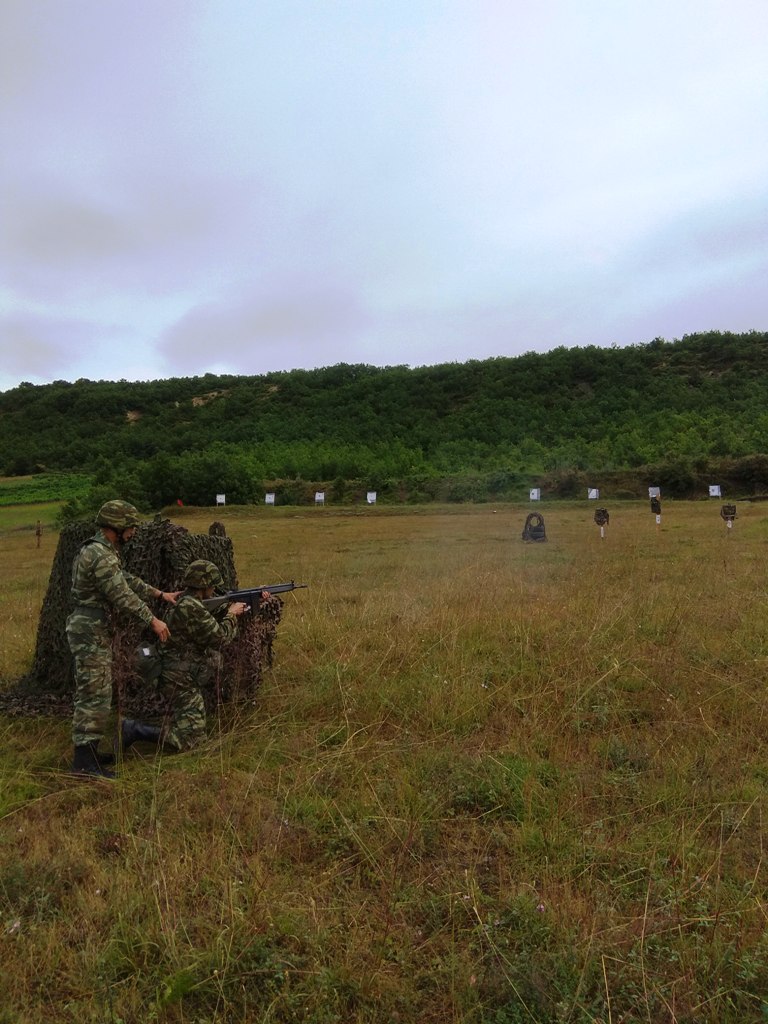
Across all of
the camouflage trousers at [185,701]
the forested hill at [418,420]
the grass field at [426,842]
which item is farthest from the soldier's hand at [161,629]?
the forested hill at [418,420]

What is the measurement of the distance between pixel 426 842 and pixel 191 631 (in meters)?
2.14

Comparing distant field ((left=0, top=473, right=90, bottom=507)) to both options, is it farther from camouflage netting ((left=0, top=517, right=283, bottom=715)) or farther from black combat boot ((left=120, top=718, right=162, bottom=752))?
black combat boot ((left=120, top=718, right=162, bottom=752))

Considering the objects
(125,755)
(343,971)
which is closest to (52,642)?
(125,755)

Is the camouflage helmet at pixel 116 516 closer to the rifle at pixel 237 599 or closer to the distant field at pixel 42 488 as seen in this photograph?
the rifle at pixel 237 599

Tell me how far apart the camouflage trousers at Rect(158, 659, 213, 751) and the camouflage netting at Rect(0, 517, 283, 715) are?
146 millimetres

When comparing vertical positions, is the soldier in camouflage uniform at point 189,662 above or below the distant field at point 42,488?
below

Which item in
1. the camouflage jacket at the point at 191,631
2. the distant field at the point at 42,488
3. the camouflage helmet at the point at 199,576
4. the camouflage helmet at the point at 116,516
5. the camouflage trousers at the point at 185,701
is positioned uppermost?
the distant field at the point at 42,488

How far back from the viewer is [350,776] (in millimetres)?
3959

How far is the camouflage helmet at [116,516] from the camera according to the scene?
180 inches

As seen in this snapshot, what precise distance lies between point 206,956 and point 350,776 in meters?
1.54

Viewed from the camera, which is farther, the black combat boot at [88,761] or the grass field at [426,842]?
the black combat boot at [88,761]

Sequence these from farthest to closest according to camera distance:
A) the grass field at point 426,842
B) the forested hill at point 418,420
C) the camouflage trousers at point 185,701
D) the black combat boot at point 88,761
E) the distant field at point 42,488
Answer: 1. the distant field at point 42,488
2. the forested hill at point 418,420
3. the camouflage trousers at point 185,701
4. the black combat boot at point 88,761
5. the grass field at point 426,842

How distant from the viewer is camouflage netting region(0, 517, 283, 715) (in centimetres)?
500

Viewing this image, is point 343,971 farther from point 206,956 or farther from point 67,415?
point 67,415
